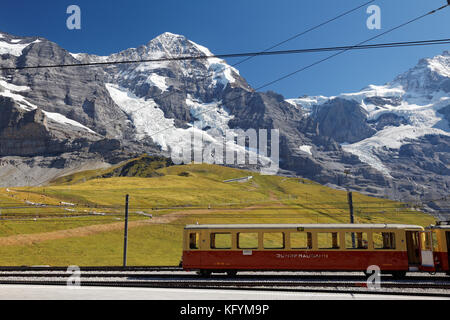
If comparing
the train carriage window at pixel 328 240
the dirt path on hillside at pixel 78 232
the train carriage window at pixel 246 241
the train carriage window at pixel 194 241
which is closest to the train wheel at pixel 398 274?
the train carriage window at pixel 328 240

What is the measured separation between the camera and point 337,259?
2216 cm

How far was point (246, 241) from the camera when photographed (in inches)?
905

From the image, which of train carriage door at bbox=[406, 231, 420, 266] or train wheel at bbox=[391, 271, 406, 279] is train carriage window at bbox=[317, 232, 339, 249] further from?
train carriage door at bbox=[406, 231, 420, 266]

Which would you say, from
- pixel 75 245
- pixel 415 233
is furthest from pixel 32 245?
pixel 415 233

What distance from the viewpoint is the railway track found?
1800 centimetres

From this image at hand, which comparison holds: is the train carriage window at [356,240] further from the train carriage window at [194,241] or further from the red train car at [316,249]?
the train carriage window at [194,241]

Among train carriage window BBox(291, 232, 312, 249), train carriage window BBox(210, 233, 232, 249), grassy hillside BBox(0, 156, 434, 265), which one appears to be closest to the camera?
train carriage window BBox(291, 232, 312, 249)

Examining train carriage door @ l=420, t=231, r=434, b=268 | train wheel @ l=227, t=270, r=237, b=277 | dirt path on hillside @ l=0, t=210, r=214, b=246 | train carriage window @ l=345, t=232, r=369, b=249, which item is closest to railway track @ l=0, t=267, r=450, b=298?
train wheel @ l=227, t=270, r=237, b=277

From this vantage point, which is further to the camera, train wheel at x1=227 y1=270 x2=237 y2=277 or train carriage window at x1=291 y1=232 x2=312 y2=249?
train wheel at x1=227 y1=270 x2=237 y2=277

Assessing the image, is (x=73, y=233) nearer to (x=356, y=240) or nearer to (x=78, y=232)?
(x=78, y=232)

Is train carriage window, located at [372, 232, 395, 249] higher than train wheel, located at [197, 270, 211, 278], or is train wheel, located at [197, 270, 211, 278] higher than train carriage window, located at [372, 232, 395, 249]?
train carriage window, located at [372, 232, 395, 249]

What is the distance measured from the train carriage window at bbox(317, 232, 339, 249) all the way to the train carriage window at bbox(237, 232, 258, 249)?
3.97 metres

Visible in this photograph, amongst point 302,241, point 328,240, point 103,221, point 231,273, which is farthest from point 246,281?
point 103,221
